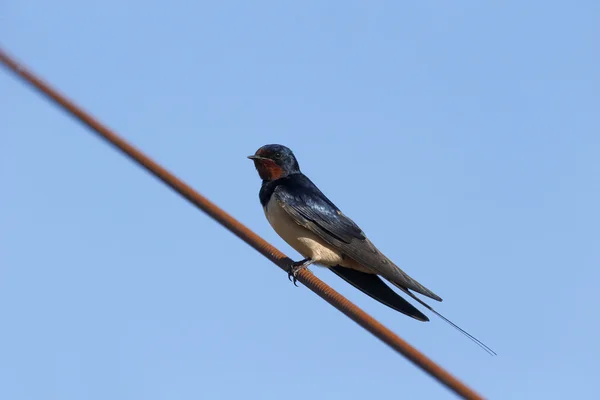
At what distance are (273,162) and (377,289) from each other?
4.16 feet

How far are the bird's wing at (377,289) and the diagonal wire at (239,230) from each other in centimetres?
130

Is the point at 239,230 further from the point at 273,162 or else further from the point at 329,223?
the point at 273,162

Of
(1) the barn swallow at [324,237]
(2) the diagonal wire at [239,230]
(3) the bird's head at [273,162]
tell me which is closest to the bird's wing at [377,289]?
(1) the barn swallow at [324,237]

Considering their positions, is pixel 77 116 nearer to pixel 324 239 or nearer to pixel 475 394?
pixel 475 394

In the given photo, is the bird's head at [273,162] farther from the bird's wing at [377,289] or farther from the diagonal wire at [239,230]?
the diagonal wire at [239,230]

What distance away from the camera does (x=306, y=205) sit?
563 centimetres

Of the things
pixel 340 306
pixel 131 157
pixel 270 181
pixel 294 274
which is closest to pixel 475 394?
pixel 340 306

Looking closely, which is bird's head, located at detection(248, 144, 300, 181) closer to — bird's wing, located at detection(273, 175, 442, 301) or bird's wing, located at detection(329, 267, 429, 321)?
bird's wing, located at detection(273, 175, 442, 301)

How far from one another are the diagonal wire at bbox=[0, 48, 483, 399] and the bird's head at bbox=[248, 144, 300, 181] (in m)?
2.50

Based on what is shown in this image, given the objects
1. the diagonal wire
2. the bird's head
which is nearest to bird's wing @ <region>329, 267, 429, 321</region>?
the bird's head

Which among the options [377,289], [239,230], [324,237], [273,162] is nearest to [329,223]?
[324,237]

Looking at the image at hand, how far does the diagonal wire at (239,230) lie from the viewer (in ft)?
7.37

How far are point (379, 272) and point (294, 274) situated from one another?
0.45 m

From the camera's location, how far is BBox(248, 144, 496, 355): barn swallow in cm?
518
